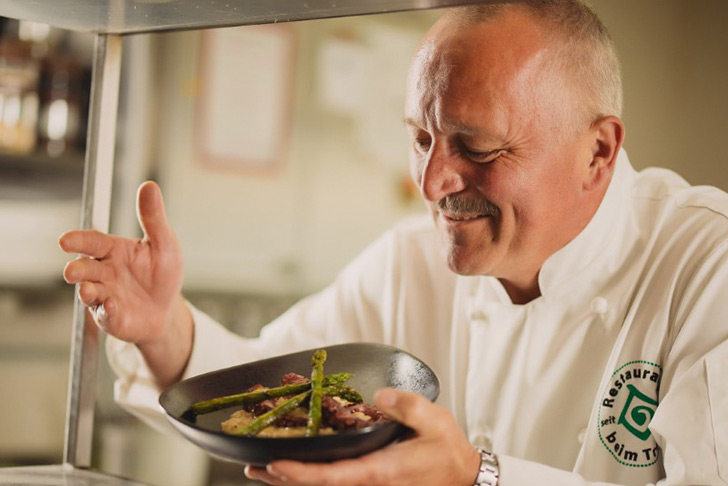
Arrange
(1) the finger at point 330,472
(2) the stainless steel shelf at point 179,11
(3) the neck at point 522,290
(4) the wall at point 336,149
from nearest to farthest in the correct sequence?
(1) the finger at point 330,472, (2) the stainless steel shelf at point 179,11, (3) the neck at point 522,290, (4) the wall at point 336,149

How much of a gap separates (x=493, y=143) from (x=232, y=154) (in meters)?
2.33

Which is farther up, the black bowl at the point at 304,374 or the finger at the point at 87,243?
the finger at the point at 87,243

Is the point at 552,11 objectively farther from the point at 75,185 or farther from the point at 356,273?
the point at 75,185

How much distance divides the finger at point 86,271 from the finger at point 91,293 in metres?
0.01

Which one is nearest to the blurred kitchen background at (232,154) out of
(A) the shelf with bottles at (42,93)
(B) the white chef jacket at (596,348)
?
(A) the shelf with bottles at (42,93)

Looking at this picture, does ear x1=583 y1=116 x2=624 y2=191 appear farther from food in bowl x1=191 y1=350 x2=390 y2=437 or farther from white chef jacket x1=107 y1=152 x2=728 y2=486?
food in bowl x1=191 y1=350 x2=390 y2=437

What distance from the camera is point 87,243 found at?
1295 millimetres

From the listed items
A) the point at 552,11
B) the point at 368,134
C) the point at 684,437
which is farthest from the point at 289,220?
the point at 684,437

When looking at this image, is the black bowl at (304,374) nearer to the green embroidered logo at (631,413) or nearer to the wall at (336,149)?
the green embroidered logo at (631,413)

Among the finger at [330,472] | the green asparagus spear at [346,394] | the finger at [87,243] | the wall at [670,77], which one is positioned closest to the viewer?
the finger at [330,472]

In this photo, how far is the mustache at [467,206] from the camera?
1340 mm

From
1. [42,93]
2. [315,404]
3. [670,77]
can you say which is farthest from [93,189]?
[670,77]

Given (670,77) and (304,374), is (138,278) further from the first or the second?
(670,77)

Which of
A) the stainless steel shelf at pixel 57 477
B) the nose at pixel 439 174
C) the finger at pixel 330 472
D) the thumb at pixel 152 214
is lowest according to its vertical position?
the stainless steel shelf at pixel 57 477
